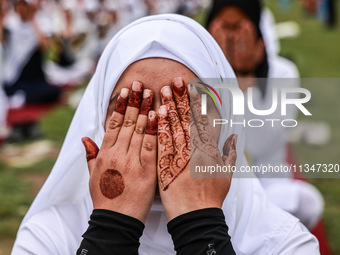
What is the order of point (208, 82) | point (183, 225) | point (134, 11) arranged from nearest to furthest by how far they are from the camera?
point (183, 225) → point (208, 82) → point (134, 11)

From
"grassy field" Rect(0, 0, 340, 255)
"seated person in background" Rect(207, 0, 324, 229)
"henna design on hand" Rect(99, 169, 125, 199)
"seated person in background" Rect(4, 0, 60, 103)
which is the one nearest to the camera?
"henna design on hand" Rect(99, 169, 125, 199)

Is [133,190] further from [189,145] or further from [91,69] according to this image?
[91,69]

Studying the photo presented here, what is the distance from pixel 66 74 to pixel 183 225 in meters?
8.51

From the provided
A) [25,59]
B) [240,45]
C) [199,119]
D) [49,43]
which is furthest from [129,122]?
[49,43]

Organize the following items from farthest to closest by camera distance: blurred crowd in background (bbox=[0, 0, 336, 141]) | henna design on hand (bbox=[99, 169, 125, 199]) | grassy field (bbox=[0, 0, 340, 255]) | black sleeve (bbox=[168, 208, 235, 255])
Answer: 1. blurred crowd in background (bbox=[0, 0, 336, 141])
2. grassy field (bbox=[0, 0, 340, 255])
3. henna design on hand (bbox=[99, 169, 125, 199])
4. black sleeve (bbox=[168, 208, 235, 255])

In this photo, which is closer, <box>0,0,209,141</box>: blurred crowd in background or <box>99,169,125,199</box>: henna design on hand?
<box>99,169,125,199</box>: henna design on hand

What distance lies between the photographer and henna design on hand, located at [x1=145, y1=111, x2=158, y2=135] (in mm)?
1505

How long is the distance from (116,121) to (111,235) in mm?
367

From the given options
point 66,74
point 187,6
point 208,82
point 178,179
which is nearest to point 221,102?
point 208,82

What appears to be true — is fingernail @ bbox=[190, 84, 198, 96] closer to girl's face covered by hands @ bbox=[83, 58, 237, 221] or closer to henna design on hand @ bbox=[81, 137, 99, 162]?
girl's face covered by hands @ bbox=[83, 58, 237, 221]

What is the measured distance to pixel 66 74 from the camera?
9547 millimetres

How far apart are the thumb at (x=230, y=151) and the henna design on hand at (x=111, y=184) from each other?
340 millimetres

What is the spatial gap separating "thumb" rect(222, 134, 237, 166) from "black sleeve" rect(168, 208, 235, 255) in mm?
171

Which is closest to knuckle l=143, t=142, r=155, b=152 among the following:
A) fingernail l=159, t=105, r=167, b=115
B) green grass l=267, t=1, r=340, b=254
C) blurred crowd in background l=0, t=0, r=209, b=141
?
fingernail l=159, t=105, r=167, b=115
